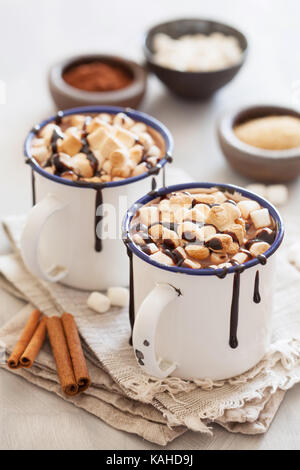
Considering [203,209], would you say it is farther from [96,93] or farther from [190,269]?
[96,93]

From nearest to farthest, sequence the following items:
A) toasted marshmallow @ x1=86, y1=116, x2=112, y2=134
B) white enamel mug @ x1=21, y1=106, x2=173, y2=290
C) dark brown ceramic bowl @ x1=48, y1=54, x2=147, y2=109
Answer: white enamel mug @ x1=21, y1=106, x2=173, y2=290 < toasted marshmallow @ x1=86, y1=116, x2=112, y2=134 < dark brown ceramic bowl @ x1=48, y1=54, x2=147, y2=109

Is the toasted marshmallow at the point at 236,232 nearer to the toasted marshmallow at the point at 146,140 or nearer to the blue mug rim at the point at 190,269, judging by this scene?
the blue mug rim at the point at 190,269

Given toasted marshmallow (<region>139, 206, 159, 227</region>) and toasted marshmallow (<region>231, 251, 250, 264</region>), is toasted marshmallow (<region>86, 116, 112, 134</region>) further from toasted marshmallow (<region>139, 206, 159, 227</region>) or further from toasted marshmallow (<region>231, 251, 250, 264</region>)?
toasted marshmallow (<region>231, 251, 250, 264</region>)

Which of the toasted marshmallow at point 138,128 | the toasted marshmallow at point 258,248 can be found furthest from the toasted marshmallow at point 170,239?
the toasted marshmallow at point 138,128

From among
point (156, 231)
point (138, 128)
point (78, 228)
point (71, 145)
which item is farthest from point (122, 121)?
A: point (156, 231)

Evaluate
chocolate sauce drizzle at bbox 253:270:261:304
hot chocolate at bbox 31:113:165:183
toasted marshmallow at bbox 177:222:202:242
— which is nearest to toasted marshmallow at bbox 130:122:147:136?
hot chocolate at bbox 31:113:165:183
